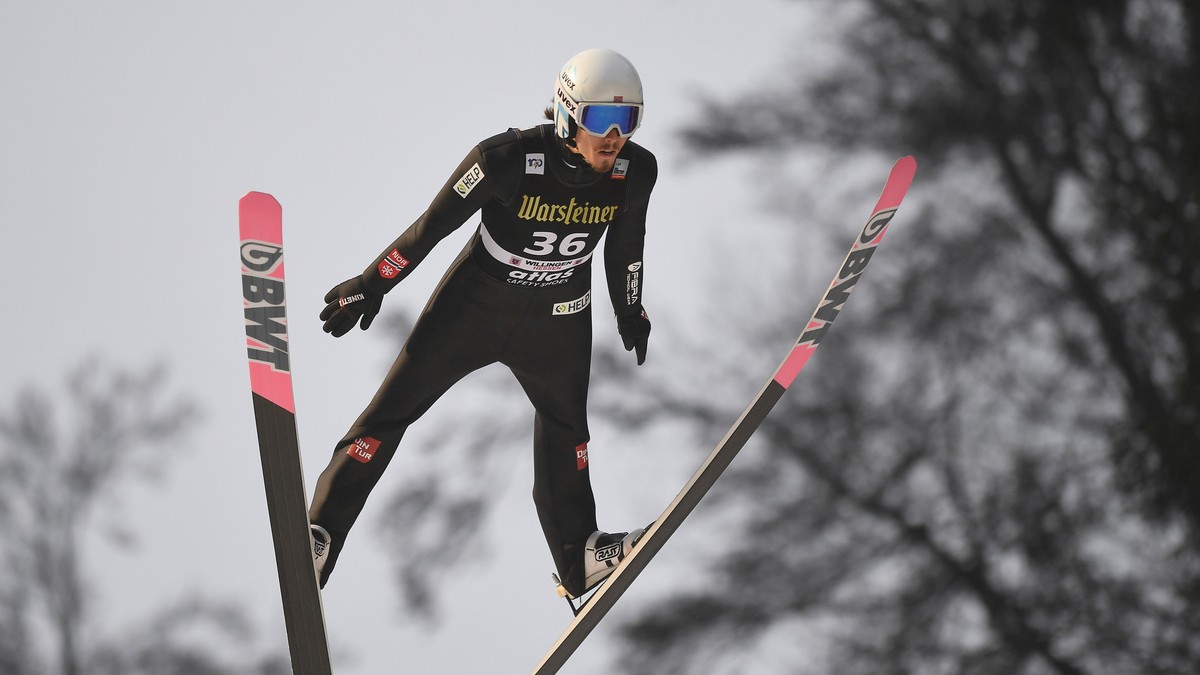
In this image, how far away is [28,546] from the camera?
755 centimetres

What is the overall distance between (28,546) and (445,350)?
584 cm

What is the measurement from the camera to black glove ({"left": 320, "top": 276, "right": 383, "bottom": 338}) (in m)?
2.77

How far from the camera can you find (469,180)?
106 inches

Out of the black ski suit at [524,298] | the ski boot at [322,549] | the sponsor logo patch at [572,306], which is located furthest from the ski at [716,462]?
the ski boot at [322,549]

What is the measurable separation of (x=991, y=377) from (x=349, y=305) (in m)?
6.14

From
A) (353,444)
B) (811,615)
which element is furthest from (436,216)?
(811,615)

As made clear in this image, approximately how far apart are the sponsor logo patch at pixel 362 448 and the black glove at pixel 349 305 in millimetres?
300

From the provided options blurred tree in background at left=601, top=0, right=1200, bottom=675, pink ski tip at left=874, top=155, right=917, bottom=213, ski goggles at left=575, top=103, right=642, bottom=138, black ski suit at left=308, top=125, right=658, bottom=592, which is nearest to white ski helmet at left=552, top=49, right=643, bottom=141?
ski goggles at left=575, top=103, right=642, bottom=138

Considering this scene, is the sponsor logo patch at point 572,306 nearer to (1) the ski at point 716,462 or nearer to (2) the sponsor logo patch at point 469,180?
(2) the sponsor logo patch at point 469,180

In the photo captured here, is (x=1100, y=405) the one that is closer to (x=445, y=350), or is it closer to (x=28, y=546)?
(x=445, y=350)

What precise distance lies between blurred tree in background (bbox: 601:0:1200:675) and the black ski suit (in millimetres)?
4874

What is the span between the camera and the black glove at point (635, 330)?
314 cm

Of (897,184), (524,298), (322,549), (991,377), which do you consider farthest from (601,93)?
(991,377)

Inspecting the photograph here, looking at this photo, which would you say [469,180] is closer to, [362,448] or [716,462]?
[362,448]
